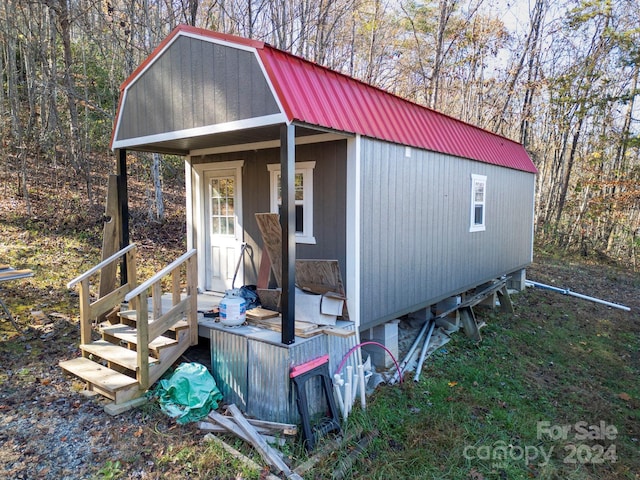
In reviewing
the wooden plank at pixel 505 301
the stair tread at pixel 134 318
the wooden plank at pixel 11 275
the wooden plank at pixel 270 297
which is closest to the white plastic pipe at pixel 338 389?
the wooden plank at pixel 270 297

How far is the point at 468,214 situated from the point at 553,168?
12.3 m

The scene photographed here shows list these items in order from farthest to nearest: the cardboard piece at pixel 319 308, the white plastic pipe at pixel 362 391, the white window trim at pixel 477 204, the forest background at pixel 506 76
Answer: the forest background at pixel 506 76 < the white window trim at pixel 477 204 < the cardboard piece at pixel 319 308 < the white plastic pipe at pixel 362 391

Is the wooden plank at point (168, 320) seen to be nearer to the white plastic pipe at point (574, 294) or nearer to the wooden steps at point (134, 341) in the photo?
the wooden steps at point (134, 341)

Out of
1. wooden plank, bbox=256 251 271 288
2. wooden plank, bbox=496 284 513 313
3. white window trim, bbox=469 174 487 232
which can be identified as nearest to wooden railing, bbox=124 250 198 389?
wooden plank, bbox=256 251 271 288

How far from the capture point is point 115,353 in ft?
14.1

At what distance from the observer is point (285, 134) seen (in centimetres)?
364

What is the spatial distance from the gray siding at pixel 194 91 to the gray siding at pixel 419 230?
148cm

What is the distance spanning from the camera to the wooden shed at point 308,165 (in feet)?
12.8

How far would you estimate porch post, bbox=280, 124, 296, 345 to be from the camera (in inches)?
143

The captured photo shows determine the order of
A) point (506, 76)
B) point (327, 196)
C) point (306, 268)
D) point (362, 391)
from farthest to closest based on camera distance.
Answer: point (506, 76) → point (327, 196) → point (306, 268) → point (362, 391)

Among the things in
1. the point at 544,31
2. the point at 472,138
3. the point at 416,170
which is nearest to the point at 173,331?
the point at 416,170

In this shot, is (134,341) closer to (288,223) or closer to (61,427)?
(61,427)

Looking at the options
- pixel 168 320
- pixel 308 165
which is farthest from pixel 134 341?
pixel 308 165

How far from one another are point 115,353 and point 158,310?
581 mm
